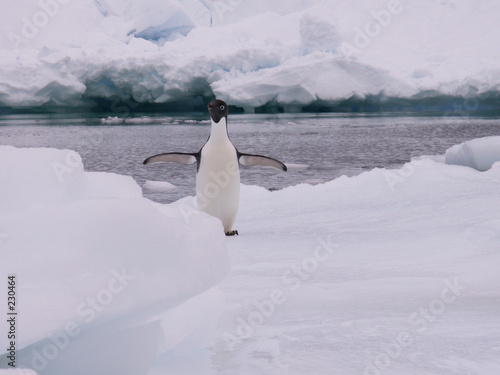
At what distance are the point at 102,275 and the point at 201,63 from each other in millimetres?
23563

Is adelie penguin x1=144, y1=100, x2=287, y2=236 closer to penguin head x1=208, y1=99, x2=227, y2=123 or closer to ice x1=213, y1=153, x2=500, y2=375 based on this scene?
penguin head x1=208, y1=99, x2=227, y2=123

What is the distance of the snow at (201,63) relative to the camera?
78.6 feet

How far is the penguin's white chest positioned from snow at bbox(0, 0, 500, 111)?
2037 centimetres

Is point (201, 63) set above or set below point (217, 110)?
above

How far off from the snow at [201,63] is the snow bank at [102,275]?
74.6 feet

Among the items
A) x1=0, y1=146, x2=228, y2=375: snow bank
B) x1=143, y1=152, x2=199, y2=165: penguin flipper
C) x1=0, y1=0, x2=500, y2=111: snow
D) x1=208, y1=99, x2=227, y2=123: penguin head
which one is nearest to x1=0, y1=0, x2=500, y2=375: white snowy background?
x1=0, y1=146, x2=228, y2=375: snow bank

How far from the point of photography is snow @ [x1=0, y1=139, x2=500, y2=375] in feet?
4.03

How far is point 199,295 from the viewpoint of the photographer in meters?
1.80

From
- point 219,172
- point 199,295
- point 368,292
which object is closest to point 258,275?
point 368,292

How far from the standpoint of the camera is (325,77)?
24547 mm

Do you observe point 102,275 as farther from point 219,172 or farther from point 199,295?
point 219,172

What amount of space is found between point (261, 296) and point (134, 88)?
81.2 feet

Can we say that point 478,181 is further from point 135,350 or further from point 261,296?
point 135,350

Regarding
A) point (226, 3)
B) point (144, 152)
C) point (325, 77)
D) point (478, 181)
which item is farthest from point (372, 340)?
point (226, 3)
